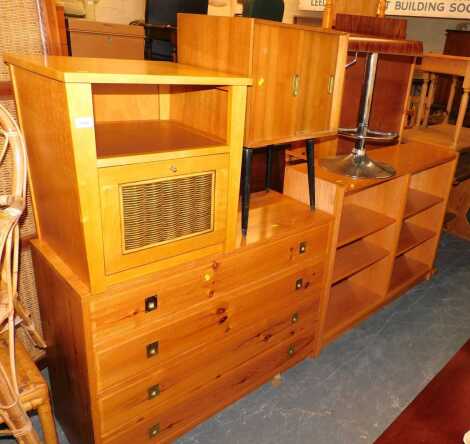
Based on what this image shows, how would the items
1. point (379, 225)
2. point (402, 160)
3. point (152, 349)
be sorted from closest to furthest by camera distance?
point (152, 349), point (379, 225), point (402, 160)

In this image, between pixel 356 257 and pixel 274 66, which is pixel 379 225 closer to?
pixel 356 257

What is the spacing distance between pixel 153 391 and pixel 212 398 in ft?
1.09

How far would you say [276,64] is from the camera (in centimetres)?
144

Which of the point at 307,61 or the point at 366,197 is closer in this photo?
the point at 307,61

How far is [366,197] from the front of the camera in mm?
2496

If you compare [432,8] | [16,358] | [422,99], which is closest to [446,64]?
[422,99]

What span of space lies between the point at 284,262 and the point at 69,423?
102 centimetres

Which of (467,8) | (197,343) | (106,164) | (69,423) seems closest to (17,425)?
(69,423)

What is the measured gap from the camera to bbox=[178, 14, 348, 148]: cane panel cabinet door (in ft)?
4.48

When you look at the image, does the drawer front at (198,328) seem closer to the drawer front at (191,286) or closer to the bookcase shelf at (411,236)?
the drawer front at (191,286)

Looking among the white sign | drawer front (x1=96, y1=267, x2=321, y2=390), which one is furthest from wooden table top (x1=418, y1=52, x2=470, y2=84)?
the white sign

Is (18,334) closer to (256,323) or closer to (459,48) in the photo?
(256,323)

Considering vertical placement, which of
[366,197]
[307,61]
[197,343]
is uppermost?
[307,61]

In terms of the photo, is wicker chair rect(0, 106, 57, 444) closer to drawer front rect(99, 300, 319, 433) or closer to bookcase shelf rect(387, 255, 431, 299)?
drawer front rect(99, 300, 319, 433)
